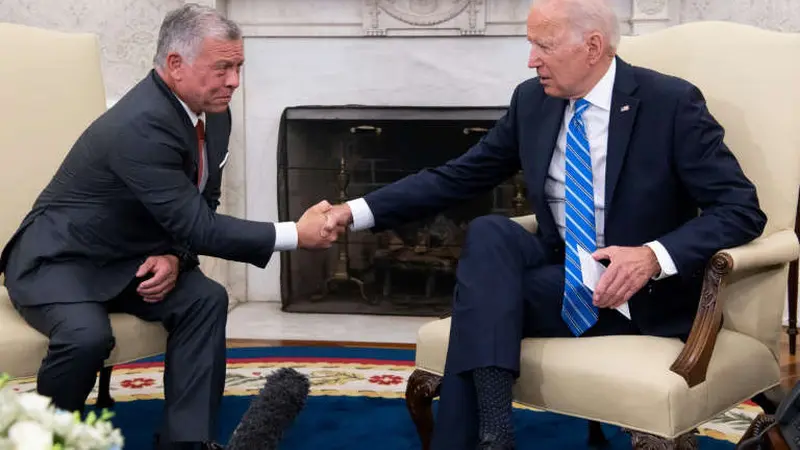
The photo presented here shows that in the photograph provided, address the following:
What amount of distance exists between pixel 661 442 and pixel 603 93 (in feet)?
2.69

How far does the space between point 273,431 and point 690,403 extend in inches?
41.9

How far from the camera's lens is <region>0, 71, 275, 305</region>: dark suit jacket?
226 centimetres

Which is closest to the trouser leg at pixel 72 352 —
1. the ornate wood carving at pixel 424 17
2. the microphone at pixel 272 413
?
the microphone at pixel 272 413

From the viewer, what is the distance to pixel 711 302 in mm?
1993

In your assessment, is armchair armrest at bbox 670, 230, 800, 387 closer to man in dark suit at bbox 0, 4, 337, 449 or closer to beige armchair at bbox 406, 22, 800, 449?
beige armchair at bbox 406, 22, 800, 449

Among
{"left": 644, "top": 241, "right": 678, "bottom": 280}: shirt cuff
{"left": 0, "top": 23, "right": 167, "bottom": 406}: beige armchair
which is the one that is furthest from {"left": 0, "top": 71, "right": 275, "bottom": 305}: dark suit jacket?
{"left": 644, "top": 241, "right": 678, "bottom": 280}: shirt cuff

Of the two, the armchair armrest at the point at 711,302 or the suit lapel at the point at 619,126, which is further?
the suit lapel at the point at 619,126

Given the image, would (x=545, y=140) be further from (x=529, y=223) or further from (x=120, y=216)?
(x=120, y=216)

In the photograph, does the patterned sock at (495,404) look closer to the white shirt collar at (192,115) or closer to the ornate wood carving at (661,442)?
the ornate wood carving at (661,442)

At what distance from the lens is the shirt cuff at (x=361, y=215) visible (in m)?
2.51

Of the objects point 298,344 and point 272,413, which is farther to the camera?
point 298,344

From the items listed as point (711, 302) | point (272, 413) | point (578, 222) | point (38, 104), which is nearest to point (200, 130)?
point (38, 104)

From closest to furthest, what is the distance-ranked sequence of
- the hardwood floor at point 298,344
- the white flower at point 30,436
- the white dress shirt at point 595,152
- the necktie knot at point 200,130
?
the white flower at point 30,436, the white dress shirt at point 595,152, the necktie knot at point 200,130, the hardwood floor at point 298,344

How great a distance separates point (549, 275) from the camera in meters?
2.21
